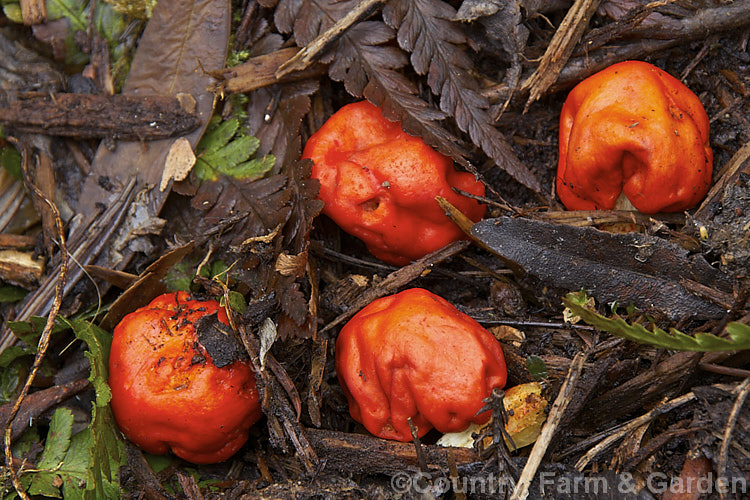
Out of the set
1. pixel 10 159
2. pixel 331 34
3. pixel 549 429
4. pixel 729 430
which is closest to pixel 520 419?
pixel 549 429

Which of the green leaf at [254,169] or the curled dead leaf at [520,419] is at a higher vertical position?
the green leaf at [254,169]

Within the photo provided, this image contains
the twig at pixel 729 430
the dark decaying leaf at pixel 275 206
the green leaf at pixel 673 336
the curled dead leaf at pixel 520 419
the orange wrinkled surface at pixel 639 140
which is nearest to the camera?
the green leaf at pixel 673 336

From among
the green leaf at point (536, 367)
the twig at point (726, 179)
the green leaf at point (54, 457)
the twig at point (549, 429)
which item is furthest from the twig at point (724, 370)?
the green leaf at point (54, 457)

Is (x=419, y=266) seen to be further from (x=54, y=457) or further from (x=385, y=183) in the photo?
(x=54, y=457)

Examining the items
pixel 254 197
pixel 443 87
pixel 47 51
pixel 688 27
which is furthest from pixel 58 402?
pixel 688 27

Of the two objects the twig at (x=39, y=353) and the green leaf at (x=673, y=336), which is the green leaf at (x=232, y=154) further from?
the green leaf at (x=673, y=336)

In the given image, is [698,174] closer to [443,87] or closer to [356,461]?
[443,87]
